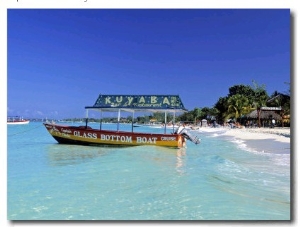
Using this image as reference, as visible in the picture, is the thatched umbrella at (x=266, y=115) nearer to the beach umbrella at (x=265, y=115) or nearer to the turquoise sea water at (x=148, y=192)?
the beach umbrella at (x=265, y=115)

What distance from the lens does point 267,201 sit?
320cm

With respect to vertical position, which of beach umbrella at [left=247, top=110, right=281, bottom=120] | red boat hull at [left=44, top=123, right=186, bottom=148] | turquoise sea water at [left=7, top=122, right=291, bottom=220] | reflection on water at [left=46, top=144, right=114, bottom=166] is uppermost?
beach umbrella at [left=247, top=110, right=281, bottom=120]

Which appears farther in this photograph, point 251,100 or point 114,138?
point 251,100

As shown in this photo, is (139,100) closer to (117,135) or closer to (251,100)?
(117,135)

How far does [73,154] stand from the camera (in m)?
6.18

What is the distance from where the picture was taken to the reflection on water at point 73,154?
522 cm

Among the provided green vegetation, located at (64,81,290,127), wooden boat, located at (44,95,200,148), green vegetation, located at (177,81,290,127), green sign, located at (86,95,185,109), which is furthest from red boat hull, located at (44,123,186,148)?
green sign, located at (86,95,185,109)

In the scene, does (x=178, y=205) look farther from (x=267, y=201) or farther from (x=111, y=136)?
(x=111, y=136)

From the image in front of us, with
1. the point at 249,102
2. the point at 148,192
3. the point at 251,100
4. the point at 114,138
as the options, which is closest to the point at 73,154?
the point at 114,138

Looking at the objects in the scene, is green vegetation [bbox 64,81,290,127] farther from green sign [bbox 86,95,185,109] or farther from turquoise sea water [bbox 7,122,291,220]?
turquoise sea water [bbox 7,122,291,220]

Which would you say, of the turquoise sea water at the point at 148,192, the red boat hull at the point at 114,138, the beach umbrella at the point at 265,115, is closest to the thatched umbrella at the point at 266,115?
the beach umbrella at the point at 265,115

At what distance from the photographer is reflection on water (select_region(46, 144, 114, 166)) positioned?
5.22 metres

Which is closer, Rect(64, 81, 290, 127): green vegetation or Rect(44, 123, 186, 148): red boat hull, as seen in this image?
Rect(64, 81, 290, 127): green vegetation

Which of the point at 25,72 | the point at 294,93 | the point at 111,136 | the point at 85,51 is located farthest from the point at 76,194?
the point at 111,136
